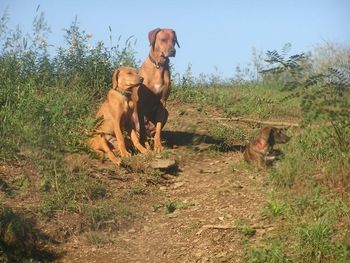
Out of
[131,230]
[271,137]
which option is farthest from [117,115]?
[131,230]

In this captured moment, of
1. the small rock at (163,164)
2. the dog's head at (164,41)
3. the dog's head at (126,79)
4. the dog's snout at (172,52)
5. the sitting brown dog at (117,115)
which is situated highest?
the dog's head at (164,41)

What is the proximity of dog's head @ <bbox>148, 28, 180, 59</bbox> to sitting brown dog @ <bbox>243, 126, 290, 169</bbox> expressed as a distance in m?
1.85

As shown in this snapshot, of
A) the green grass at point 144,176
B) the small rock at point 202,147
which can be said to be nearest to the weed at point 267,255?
the green grass at point 144,176

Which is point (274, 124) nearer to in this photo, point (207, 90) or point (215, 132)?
point (215, 132)

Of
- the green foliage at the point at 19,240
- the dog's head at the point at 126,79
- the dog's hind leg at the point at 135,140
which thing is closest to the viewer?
the green foliage at the point at 19,240

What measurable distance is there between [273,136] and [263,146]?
0.42 meters

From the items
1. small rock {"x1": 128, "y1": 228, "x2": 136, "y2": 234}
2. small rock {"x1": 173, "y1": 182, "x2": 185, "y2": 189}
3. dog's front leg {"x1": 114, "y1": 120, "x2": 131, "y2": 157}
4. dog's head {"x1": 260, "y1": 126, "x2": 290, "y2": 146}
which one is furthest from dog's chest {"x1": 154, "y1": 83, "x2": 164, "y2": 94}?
small rock {"x1": 128, "y1": 228, "x2": 136, "y2": 234}

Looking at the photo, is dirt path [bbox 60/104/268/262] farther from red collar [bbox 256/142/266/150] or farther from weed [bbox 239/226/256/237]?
red collar [bbox 256/142/266/150]

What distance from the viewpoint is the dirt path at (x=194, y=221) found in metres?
4.85

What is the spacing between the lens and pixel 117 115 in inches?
293

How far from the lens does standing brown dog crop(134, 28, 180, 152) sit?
7961 mm

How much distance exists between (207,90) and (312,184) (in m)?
6.58

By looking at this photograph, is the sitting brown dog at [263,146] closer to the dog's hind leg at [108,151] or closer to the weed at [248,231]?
the dog's hind leg at [108,151]

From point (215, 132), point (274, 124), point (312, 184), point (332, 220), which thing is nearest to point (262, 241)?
point (332, 220)
